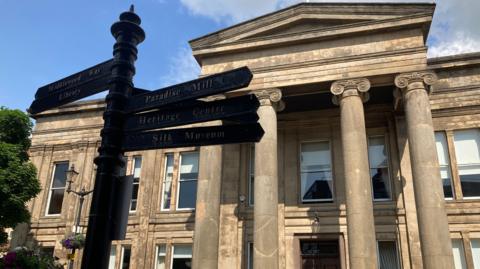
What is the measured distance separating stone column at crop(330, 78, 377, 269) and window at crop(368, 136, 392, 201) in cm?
356

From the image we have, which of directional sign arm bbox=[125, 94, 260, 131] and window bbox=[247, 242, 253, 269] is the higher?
directional sign arm bbox=[125, 94, 260, 131]

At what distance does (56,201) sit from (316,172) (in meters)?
13.3

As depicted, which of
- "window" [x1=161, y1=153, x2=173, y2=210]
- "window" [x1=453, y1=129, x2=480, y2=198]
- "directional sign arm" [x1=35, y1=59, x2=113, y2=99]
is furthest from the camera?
"window" [x1=161, y1=153, x2=173, y2=210]

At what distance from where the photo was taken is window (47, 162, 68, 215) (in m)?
21.7

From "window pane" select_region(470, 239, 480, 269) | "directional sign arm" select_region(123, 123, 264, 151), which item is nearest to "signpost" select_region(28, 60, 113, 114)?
"directional sign arm" select_region(123, 123, 264, 151)

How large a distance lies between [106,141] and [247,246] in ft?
44.1

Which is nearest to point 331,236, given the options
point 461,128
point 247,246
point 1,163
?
point 247,246

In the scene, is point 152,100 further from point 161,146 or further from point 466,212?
point 466,212

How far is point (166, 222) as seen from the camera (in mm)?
18969

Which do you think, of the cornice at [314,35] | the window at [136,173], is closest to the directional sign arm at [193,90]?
the cornice at [314,35]

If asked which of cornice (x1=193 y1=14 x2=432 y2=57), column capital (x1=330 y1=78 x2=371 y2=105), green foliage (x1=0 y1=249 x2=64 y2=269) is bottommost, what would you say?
green foliage (x1=0 y1=249 x2=64 y2=269)

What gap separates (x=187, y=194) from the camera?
19531 millimetres

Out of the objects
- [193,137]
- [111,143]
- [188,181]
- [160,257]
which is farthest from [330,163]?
[111,143]

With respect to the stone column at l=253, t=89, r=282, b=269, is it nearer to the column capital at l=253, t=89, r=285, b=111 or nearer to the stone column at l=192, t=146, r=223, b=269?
the column capital at l=253, t=89, r=285, b=111
